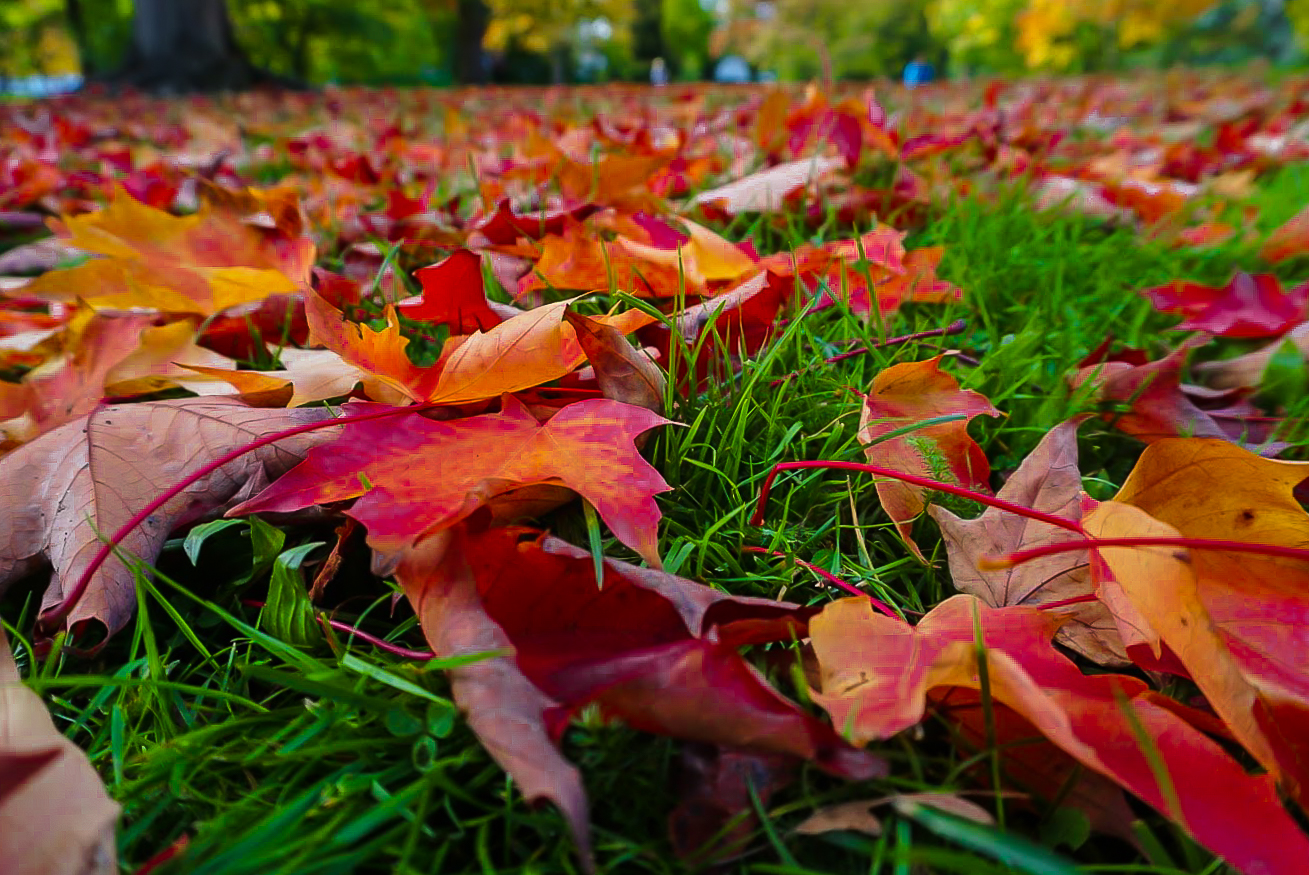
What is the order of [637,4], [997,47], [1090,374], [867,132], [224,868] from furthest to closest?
1. [637,4]
2. [997,47]
3. [867,132]
4. [1090,374]
5. [224,868]

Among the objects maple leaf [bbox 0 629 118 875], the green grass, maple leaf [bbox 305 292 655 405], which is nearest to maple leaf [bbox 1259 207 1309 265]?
the green grass

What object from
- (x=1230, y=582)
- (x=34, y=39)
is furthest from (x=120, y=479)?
(x=34, y=39)

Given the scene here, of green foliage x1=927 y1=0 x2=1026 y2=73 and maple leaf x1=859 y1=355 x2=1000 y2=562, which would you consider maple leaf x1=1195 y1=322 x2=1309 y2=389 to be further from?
green foliage x1=927 y1=0 x2=1026 y2=73

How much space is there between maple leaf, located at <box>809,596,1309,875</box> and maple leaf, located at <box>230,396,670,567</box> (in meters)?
0.15

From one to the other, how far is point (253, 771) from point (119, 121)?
5249 mm

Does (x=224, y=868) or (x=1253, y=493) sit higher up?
(x=1253, y=493)

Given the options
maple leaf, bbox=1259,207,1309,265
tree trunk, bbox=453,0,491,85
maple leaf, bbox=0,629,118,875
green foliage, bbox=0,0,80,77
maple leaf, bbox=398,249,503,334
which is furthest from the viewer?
green foliage, bbox=0,0,80,77

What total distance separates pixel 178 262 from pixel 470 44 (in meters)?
21.0

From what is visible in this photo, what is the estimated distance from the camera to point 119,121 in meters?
4.46

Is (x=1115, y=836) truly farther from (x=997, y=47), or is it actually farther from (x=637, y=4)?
(x=637, y=4)

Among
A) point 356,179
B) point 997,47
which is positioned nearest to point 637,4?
point 997,47

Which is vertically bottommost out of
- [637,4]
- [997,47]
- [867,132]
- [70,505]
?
[70,505]

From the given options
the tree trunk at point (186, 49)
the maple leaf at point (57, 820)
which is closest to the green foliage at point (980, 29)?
the tree trunk at point (186, 49)

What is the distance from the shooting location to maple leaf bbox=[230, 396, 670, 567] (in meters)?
0.52
